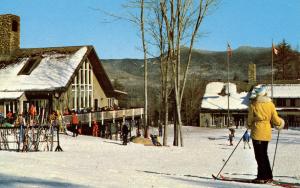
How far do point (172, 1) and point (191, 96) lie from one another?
1968 inches

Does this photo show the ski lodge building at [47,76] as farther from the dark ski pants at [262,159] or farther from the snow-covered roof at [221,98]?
the dark ski pants at [262,159]

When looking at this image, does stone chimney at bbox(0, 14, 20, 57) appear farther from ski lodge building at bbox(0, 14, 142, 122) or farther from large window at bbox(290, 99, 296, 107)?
large window at bbox(290, 99, 296, 107)

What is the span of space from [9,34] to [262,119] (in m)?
35.1

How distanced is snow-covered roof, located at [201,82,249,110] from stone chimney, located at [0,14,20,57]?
29.4 metres

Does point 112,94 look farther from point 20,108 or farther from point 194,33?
point 194,33

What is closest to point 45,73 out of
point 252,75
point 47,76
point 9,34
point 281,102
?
point 47,76

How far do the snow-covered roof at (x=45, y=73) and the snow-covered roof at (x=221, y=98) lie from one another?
2839 cm

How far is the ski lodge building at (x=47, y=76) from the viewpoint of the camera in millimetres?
33594

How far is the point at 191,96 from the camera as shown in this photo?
7431 centimetres

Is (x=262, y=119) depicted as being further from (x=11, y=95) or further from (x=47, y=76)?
(x=47, y=76)

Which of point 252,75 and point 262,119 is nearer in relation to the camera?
point 262,119

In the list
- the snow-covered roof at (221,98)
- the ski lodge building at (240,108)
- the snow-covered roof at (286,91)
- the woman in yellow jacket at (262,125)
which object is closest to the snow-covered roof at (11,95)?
the woman in yellow jacket at (262,125)

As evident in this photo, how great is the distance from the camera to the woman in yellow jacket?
8.59 meters

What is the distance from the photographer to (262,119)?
856 cm
